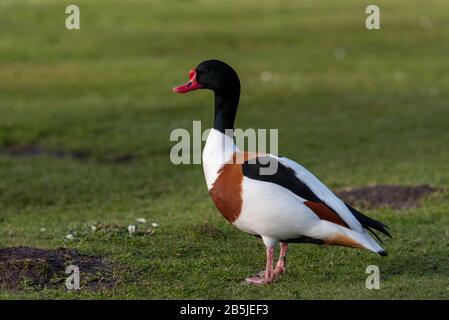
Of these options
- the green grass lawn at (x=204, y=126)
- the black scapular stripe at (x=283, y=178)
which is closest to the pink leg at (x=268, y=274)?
the green grass lawn at (x=204, y=126)

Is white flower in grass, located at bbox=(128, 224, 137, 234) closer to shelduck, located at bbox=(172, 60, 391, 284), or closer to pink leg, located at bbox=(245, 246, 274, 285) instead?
shelduck, located at bbox=(172, 60, 391, 284)

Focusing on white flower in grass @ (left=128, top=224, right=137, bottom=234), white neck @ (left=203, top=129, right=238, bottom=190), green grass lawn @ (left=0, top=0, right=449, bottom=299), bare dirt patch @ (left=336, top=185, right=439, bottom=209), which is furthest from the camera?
bare dirt patch @ (left=336, top=185, right=439, bottom=209)

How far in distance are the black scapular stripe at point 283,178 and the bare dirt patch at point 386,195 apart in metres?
4.26

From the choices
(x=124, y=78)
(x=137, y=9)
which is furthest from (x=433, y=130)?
(x=137, y=9)

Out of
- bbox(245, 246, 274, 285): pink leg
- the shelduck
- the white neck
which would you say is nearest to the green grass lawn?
bbox(245, 246, 274, 285): pink leg

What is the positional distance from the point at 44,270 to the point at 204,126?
10516 mm

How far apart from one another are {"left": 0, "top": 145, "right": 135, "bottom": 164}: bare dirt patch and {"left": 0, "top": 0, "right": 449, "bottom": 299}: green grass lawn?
0.17 m

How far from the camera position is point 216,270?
7516mm

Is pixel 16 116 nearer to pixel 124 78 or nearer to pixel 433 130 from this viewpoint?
pixel 124 78

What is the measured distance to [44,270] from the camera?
23.1ft

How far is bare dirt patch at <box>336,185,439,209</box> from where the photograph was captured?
438 inches

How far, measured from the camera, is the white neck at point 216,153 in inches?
282

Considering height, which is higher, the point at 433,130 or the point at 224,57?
the point at 224,57
